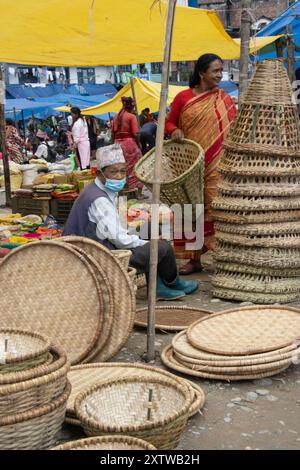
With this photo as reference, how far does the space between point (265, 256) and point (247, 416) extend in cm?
193

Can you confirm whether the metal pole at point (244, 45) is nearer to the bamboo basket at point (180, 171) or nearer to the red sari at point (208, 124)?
the red sari at point (208, 124)

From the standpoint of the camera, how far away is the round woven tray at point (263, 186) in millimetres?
5340

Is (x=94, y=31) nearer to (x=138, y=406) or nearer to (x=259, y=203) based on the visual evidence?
(x=259, y=203)

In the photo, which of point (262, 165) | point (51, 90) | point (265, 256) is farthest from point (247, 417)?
point (51, 90)

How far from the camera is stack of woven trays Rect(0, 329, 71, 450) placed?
9.33 ft

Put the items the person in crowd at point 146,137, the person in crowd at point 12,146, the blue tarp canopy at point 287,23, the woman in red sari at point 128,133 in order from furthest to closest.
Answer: the person in crowd at point 12,146 < the person in crowd at point 146,137 < the woman in red sari at point 128,133 < the blue tarp canopy at point 287,23

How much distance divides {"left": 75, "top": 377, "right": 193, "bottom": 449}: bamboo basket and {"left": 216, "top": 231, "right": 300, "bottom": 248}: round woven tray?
6.54 ft

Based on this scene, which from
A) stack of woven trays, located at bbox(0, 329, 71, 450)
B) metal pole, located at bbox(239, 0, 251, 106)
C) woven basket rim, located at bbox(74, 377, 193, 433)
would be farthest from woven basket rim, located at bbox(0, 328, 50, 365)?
metal pole, located at bbox(239, 0, 251, 106)

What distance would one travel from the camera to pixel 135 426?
3.04 metres

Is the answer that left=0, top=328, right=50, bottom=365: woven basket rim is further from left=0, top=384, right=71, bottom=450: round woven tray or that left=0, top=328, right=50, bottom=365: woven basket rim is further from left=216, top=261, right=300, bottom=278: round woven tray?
left=216, top=261, right=300, bottom=278: round woven tray

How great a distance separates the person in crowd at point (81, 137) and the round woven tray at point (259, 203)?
33.1 ft

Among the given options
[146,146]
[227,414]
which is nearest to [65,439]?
[227,414]

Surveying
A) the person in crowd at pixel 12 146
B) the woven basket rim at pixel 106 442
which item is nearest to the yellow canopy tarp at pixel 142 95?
the person in crowd at pixel 12 146

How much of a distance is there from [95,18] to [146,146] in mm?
7653
